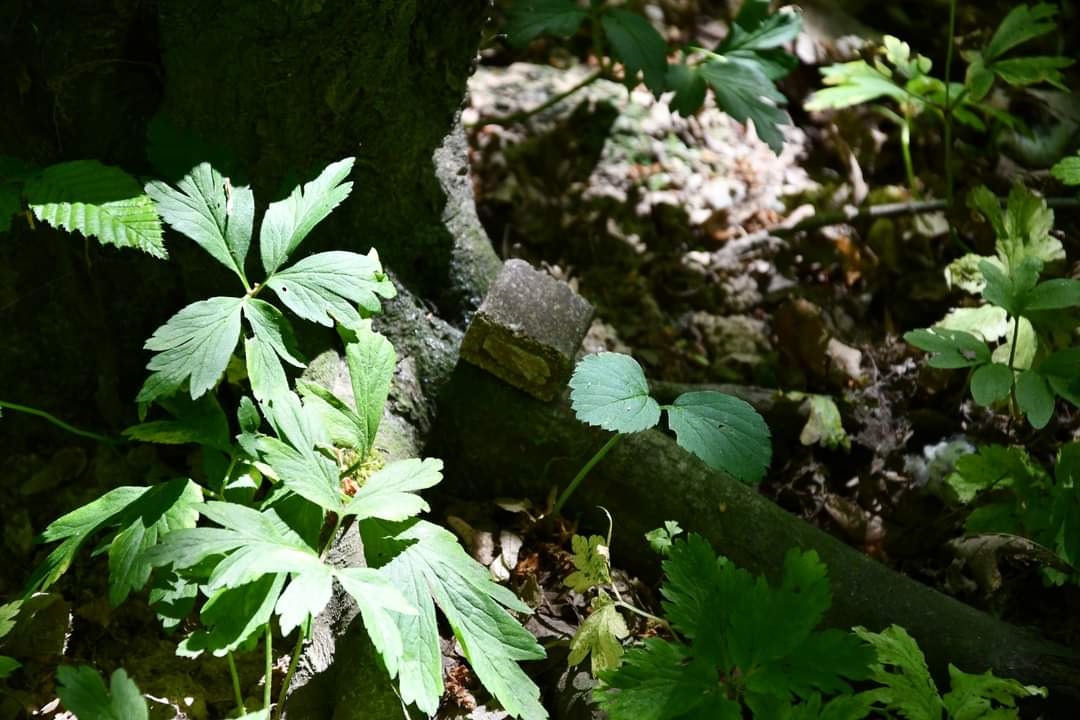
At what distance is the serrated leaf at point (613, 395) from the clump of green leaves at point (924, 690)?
0.69m

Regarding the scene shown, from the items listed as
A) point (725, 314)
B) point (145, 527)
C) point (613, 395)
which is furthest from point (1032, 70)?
point (145, 527)

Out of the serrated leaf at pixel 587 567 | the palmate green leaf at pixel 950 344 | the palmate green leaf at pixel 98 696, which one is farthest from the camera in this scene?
the palmate green leaf at pixel 950 344

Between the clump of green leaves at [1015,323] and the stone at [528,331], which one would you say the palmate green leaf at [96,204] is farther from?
the clump of green leaves at [1015,323]

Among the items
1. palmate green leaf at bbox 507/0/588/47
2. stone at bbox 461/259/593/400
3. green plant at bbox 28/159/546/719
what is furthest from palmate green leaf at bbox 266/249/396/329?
palmate green leaf at bbox 507/0/588/47

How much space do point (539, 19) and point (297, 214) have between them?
1384mm

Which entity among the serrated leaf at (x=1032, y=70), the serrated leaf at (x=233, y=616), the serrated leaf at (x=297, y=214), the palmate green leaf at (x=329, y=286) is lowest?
the serrated leaf at (x=233, y=616)

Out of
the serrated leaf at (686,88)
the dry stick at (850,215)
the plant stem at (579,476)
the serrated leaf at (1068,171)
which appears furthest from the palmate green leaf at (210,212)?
the serrated leaf at (1068,171)

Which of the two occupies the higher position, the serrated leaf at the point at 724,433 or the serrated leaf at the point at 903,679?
the serrated leaf at the point at 724,433

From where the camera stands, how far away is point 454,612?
1720mm

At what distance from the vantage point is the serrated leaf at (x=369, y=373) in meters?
1.87

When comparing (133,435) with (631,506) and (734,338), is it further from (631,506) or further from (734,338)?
(734,338)

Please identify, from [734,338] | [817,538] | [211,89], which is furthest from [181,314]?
[734,338]

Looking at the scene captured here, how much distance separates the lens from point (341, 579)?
156cm

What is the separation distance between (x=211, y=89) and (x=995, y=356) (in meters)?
2.29
